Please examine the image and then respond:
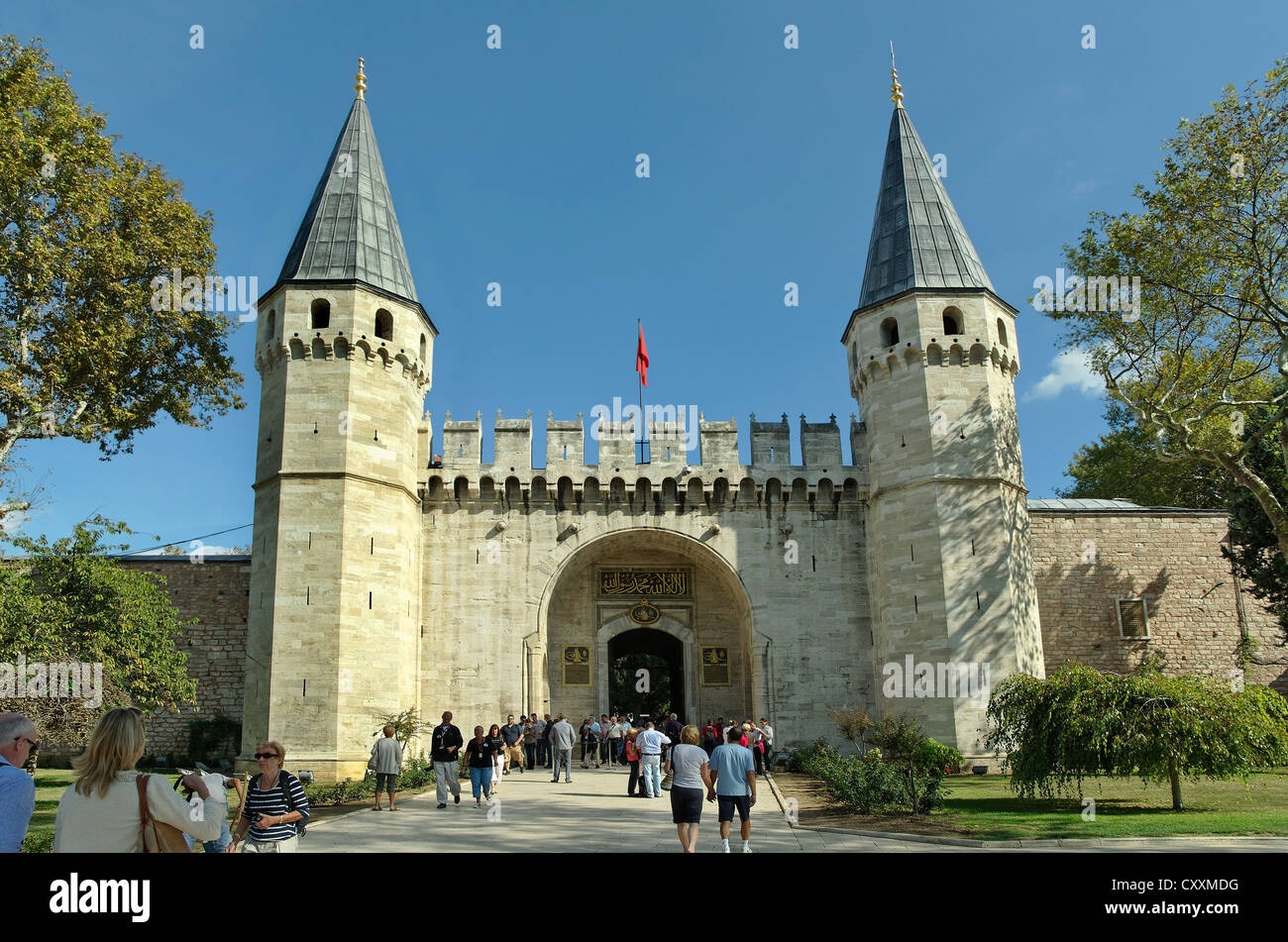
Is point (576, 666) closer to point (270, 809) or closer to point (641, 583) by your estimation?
point (641, 583)

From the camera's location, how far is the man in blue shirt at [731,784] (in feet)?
Answer: 29.6

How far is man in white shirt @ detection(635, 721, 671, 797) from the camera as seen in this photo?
1502cm

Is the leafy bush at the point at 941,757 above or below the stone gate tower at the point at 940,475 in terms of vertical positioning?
below

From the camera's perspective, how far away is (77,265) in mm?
15820

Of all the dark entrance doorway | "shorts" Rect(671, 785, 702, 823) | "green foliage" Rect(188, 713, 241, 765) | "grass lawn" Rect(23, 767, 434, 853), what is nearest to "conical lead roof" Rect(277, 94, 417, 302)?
"green foliage" Rect(188, 713, 241, 765)

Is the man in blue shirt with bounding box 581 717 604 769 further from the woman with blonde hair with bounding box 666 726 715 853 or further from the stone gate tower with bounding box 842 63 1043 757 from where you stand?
the woman with blonde hair with bounding box 666 726 715 853

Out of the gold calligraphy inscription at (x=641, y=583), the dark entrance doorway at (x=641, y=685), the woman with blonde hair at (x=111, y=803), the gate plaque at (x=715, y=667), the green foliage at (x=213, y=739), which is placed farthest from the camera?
the dark entrance doorway at (x=641, y=685)

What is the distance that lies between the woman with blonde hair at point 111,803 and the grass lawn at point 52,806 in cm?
615

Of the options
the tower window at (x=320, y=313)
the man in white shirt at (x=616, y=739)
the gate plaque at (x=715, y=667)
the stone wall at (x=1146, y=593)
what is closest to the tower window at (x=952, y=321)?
the stone wall at (x=1146, y=593)

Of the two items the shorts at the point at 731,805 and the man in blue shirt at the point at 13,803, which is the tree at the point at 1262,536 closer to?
the shorts at the point at 731,805

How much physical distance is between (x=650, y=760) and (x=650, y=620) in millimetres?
8718

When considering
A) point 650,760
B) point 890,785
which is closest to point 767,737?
point 650,760

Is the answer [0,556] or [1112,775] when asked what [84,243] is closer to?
[0,556]

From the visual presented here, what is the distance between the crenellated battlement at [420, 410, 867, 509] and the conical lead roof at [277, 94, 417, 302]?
12.9 feet
